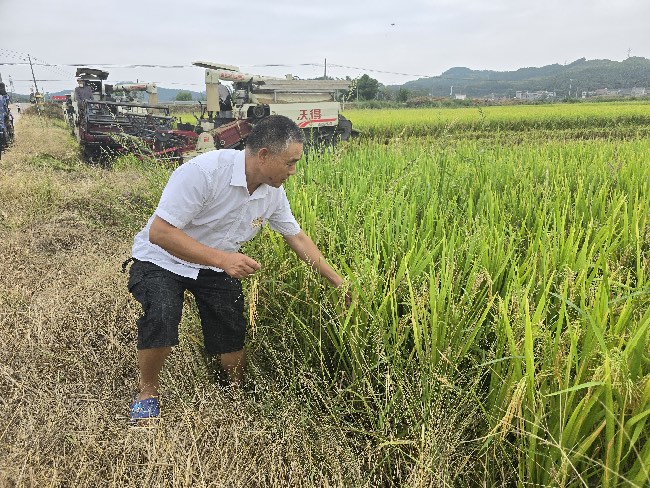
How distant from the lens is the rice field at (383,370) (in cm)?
127

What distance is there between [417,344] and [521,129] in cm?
1800

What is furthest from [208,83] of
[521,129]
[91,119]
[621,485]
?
[521,129]

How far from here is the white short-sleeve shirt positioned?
6.50 ft

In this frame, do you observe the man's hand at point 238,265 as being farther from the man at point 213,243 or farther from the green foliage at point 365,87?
the green foliage at point 365,87

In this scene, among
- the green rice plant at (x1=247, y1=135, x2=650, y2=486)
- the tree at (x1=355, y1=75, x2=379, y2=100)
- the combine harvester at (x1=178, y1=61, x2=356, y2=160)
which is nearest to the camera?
the green rice plant at (x1=247, y1=135, x2=650, y2=486)

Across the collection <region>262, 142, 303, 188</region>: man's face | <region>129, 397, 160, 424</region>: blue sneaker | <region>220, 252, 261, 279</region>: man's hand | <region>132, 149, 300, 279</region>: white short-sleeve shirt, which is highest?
<region>262, 142, 303, 188</region>: man's face

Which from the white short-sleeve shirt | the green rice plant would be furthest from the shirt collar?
the green rice plant

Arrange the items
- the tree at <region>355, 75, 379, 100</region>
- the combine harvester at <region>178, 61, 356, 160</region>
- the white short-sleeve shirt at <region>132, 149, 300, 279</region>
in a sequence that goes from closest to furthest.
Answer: the white short-sleeve shirt at <region>132, 149, 300, 279</region> < the tree at <region>355, 75, 379, 100</region> < the combine harvester at <region>178, 61, 356, 160</region>

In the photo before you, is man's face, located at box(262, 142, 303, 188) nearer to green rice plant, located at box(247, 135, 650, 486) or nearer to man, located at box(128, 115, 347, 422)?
man, located at box(128, 115, 347, 422)

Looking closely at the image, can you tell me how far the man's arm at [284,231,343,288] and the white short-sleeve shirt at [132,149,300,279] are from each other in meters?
0.04

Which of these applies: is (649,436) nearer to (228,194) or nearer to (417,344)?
(417,344)

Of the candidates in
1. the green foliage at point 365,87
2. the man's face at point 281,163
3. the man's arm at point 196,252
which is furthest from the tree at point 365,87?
the man's arm at point 196,252

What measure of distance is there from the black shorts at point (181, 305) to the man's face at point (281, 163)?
0.61 metres

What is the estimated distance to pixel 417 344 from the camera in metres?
1.57
